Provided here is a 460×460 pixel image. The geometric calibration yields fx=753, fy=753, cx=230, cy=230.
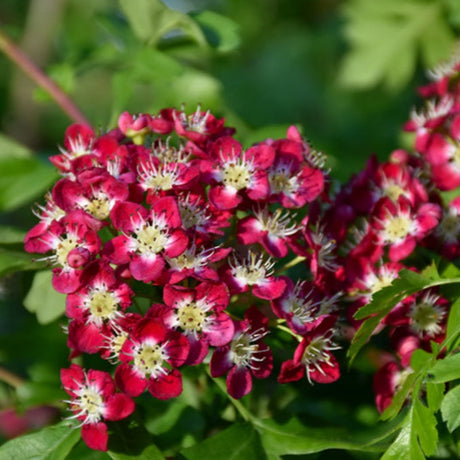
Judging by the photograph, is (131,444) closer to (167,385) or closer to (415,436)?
(167,385)

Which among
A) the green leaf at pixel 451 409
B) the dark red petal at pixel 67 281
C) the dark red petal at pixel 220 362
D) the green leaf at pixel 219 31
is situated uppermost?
the green leaf at pixel 219 31

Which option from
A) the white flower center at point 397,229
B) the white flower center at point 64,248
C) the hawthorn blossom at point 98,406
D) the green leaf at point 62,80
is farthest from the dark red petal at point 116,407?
the green leaf at point 62,80

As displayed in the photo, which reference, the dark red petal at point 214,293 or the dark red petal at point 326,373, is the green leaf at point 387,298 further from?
the dark red petal at point 214,293

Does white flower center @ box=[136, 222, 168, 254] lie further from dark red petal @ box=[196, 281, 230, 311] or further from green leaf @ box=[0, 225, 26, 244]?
green leaf @ box=[0, 225, 26, 244]

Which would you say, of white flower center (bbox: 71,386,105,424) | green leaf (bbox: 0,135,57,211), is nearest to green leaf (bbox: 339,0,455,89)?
green leaf (bbox: 0,135,57,211)

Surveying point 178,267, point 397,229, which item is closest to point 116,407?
point 178,267

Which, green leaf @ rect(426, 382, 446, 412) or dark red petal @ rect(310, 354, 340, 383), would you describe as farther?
dark red petal @ rect(310, 354, 340, 383)

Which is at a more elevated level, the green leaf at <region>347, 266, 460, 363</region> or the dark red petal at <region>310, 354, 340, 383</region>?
the green leaf at <region>347, 266, 460, 363</region>
